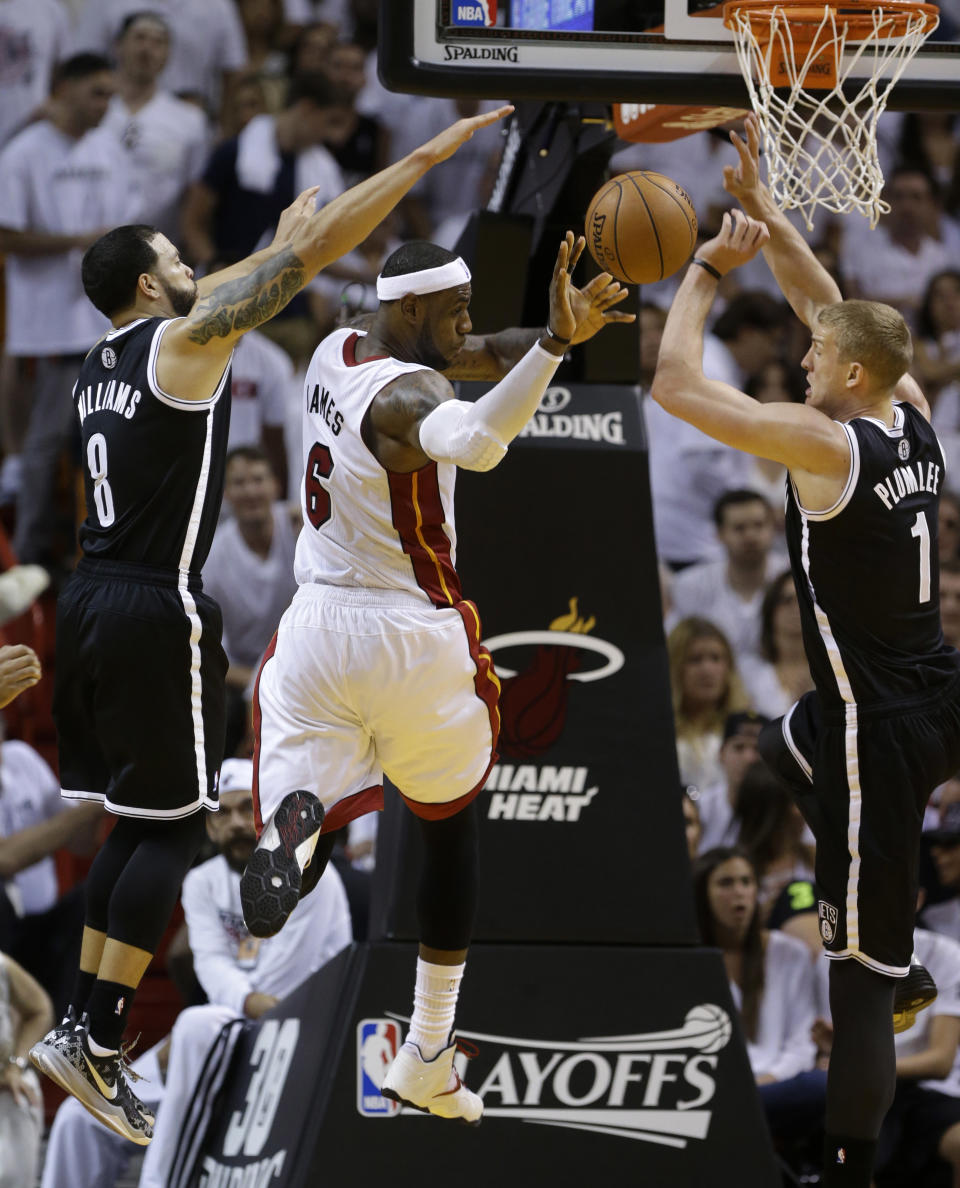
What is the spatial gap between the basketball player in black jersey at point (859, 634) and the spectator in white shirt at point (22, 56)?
7267 mm

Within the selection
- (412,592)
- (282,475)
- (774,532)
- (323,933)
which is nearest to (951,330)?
(774,532)

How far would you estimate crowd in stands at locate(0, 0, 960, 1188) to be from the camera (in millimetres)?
8148

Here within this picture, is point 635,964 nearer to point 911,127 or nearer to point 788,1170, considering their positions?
point 788,1170

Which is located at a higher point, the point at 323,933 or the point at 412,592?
the point at 412,592

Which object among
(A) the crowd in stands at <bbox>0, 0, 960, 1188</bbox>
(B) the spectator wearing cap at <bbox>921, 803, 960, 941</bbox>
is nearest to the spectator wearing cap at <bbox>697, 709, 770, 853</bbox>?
(A) the crowd in stands at <bbox>0, 0, 960, 1188</bbox>

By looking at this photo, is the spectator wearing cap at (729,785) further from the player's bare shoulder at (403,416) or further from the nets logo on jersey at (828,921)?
the player's bare shoulder at (403,416)

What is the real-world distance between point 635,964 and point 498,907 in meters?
0.56

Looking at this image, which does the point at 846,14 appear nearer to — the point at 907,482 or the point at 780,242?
the point at 780,242

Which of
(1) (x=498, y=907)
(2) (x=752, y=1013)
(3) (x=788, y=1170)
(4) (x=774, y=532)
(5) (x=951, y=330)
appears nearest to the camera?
(1) (x=498, y=907)

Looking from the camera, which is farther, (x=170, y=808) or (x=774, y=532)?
(x=774, y=532)

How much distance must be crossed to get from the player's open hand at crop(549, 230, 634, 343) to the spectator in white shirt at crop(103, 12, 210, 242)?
6879 mm

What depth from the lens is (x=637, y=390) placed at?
7184 mm

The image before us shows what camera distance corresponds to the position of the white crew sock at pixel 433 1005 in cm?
580

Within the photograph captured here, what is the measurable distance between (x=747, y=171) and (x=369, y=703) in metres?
2.18
